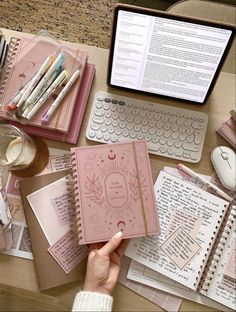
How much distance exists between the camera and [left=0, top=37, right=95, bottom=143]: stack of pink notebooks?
869mm

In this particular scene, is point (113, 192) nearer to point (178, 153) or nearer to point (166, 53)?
point (178, 153)

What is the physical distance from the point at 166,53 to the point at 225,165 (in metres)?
0.27

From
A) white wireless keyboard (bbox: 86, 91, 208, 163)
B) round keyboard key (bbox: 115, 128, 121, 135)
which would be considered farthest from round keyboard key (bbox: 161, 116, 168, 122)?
round keyboard key (bbox: 115, 128, 121, 135)

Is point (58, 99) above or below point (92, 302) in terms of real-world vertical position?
above

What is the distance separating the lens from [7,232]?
85 cm

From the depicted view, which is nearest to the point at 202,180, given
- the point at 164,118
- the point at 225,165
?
the point at 225,165

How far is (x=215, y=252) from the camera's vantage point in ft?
2.70

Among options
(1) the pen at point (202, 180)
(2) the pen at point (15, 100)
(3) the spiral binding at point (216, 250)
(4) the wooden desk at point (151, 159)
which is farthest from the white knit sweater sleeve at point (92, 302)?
(2) the pen at point (15, 100)

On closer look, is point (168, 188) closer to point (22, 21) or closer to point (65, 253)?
point (65, 253)

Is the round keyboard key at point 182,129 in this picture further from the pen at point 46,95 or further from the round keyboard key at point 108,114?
the pen at point 46,95

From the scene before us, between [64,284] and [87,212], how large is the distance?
0.57 feet

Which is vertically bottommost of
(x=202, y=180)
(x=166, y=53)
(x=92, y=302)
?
(x=92, y=302)

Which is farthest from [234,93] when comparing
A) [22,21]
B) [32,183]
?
[22,21]

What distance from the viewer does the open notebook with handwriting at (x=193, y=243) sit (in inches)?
32.1
